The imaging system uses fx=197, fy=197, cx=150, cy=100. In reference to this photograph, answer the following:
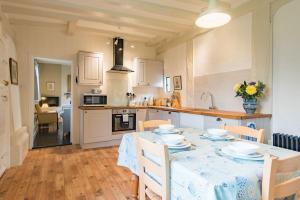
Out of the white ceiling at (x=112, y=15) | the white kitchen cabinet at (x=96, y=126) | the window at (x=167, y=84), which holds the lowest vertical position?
the white kitchen cabinet at (x=96, y=126)

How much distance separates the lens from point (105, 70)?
4934 mm

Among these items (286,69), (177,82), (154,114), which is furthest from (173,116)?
(286,69)

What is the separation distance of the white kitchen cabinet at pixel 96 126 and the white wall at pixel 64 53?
2.12ft

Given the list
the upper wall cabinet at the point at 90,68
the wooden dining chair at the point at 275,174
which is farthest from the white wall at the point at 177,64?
the wooden dining chair at the point at 275,174

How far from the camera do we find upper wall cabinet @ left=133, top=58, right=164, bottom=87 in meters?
5.11

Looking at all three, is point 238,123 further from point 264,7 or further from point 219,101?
point 264,7

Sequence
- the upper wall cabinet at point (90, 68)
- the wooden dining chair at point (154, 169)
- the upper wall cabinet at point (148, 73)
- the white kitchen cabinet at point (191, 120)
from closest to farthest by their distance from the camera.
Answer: the wooden dining chair at point (154, 169), the white kitchen cabinet at point (191, 120), the upper wall cabinet at point (90, 68), the upper wall cabinet at point (148, 73)

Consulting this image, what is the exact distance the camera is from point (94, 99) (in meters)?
4.50

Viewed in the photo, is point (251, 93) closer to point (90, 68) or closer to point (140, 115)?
point (140, 115)

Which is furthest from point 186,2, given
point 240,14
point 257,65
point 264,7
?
point 257,65

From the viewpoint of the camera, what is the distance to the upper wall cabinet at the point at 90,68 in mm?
4383

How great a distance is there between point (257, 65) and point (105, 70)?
11.1 ft

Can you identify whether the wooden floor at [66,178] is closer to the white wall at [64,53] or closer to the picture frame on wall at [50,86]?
the white wall at [64,53]

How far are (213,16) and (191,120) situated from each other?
1.92 metres
